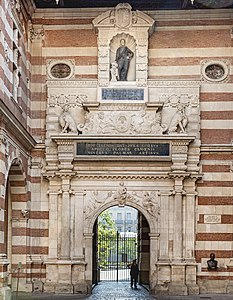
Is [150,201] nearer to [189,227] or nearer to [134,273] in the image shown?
[189,227]

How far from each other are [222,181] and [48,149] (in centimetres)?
610

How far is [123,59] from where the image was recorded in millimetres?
24266

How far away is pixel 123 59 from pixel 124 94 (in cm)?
129

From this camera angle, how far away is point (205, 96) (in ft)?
79.1

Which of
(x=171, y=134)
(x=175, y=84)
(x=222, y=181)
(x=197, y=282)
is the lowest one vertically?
(x=197, y=282)

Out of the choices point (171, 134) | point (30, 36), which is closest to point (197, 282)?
point (171, 134)

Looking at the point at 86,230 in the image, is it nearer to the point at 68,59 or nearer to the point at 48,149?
the point at 48,149

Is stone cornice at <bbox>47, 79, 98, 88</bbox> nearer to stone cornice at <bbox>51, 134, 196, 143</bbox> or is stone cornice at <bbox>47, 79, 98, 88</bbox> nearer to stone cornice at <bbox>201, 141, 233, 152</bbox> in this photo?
stone cornice at <bbox>51, 134, 196, 143</bbox>

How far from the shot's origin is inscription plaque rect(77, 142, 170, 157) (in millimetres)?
23562

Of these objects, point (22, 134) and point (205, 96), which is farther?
point (205, 96)

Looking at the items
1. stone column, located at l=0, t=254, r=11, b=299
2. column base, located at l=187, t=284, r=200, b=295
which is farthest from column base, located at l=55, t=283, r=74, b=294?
stone column, located at l=0, t=254, r=11, b=299

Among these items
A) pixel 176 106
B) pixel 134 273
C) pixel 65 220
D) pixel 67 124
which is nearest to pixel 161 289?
pixel 65 220

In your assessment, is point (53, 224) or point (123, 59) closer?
point (53, 224)

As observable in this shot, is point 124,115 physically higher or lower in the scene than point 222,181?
higher
